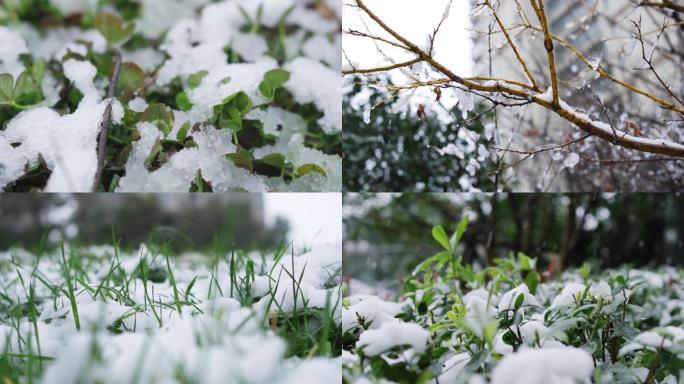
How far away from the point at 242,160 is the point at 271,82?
0.20 meters

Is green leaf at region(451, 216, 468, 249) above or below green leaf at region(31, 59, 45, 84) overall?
below

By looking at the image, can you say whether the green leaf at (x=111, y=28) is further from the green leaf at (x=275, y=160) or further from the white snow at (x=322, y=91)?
the green leaf at (x=275, y=160)

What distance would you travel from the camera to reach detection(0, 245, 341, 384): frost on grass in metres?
0.46

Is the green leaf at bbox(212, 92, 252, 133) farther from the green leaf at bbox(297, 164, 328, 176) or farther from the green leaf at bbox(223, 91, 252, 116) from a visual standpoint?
the green leaf at bbox(297, 164, 328, 176)

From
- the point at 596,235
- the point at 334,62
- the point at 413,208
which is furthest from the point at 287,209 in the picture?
the point at 596,235

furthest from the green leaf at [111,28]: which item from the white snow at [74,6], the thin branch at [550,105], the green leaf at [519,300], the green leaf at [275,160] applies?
the green leaf at [519,300]

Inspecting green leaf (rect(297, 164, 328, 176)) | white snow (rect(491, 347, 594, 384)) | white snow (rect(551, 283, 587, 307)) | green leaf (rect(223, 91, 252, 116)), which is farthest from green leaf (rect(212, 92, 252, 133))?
white snow (rect(491, 347, 594, 384))

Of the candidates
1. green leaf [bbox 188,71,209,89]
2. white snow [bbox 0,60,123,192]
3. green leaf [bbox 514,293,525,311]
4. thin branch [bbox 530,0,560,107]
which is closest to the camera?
green leaf [bbox 514,293,525,311]

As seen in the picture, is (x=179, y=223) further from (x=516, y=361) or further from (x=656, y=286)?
(x=516, y=361)

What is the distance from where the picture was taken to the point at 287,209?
1305 mm

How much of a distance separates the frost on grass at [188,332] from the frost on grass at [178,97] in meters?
0.18

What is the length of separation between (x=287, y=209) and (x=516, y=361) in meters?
0.85

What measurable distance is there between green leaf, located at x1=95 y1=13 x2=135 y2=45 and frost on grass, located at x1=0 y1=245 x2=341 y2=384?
0.62m

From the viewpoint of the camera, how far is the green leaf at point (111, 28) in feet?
4.81
